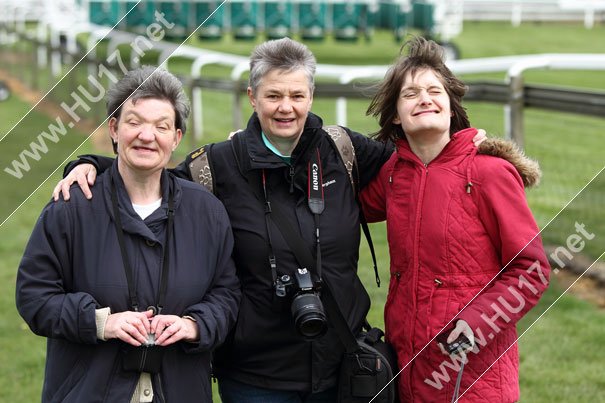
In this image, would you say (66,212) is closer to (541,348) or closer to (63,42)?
(541,348)

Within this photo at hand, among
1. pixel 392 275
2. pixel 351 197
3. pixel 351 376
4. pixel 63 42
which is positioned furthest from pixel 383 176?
pixel 63 42

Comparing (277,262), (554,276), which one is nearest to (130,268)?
(277,262)

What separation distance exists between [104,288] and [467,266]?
1.05m

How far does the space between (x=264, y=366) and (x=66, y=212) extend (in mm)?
804

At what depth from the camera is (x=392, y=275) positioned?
10.8 ft

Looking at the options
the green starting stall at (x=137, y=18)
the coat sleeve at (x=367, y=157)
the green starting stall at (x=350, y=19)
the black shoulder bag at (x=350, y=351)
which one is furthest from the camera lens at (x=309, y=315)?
the green starting stall at (x=350, y=19)

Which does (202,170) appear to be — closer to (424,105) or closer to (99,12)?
(424,105)

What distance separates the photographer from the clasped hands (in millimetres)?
2906

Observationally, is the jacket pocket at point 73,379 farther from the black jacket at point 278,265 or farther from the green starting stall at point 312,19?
the green starting stall at point 312,19

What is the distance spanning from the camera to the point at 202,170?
337 centimetres

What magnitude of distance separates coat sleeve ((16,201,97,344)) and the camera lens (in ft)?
1.98

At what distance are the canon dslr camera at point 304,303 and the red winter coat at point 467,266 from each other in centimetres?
25

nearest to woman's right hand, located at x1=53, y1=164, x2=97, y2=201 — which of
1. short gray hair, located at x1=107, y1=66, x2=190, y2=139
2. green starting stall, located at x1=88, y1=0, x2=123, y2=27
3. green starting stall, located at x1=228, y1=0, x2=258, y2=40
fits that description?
short gray hair, located at x1=107, y1=66, x2=190, y2=139

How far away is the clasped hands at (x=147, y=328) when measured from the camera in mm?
2906
